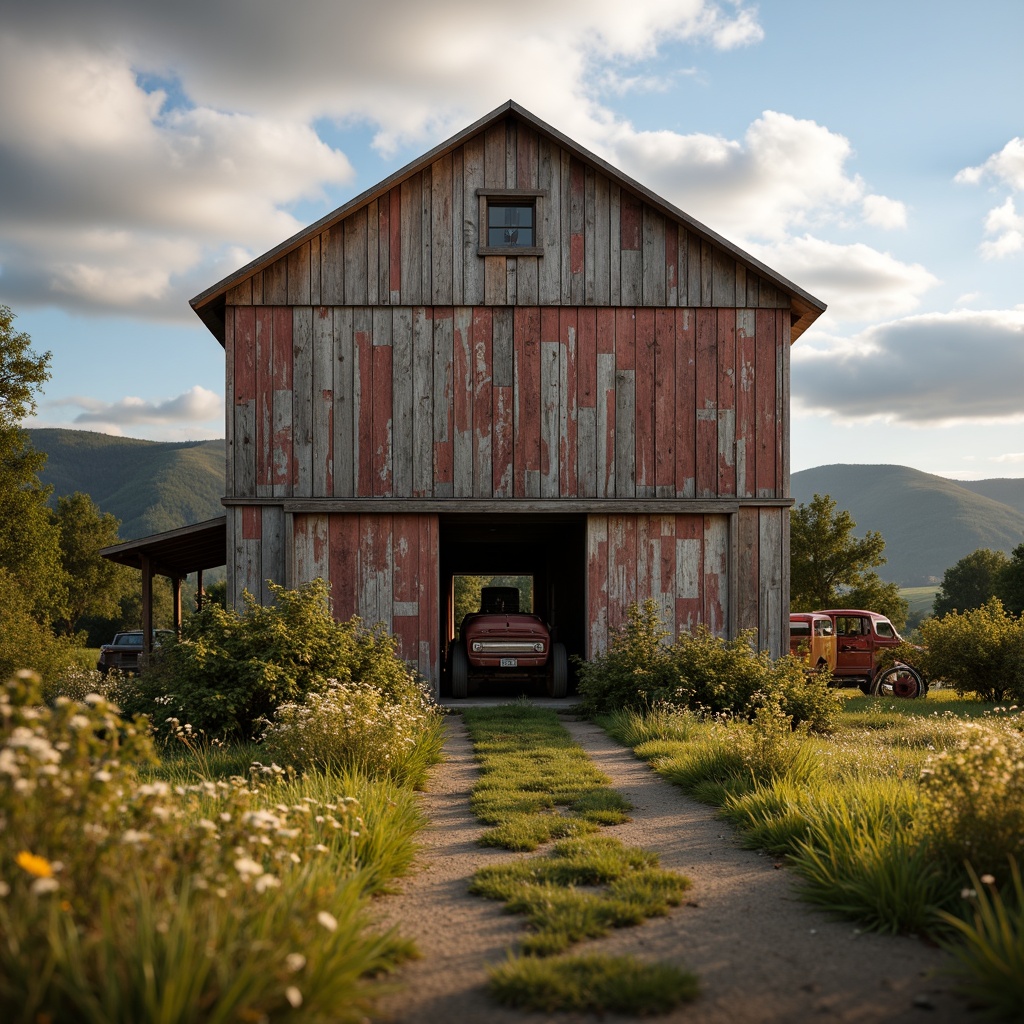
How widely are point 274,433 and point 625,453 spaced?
5.38m

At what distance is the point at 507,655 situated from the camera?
15414mm

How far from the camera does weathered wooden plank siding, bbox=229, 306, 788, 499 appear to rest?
47.8 feet

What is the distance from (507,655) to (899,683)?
29.3 ft

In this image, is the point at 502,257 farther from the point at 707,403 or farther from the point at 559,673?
the point at 559,673

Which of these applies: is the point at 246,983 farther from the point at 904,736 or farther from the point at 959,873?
the point at 904,736

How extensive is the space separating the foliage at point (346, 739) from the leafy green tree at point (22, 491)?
25848 mm

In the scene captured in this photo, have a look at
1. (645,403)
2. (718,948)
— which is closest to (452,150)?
(645,403)

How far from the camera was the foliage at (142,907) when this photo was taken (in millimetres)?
3143

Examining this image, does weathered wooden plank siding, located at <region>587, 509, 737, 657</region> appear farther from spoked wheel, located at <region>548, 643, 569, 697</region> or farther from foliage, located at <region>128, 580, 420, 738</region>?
foliage, located at <region>128, 580, 420, 738</region>

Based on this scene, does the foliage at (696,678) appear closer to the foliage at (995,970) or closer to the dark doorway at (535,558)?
the dark doorway at (535,558)

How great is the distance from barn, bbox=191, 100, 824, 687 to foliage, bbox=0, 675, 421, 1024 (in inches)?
399

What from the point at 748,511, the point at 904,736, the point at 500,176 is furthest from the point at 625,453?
the point at 904,736

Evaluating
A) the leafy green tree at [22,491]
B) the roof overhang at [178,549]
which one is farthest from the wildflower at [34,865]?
the leafy green tree at [22,491]

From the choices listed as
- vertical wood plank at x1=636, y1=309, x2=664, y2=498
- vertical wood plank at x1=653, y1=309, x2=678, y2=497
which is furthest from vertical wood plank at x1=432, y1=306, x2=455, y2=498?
vertical wood plank at x1=653, y1=309, x2=678, y2=497
